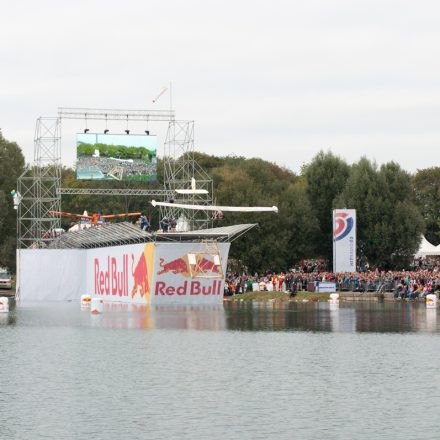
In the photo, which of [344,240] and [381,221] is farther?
[381,221]

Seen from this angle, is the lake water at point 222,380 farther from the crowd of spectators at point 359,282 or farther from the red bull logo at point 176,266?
the crowd of spectators at point 359,282

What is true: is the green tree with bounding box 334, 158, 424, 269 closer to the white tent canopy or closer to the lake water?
the white tent canopy

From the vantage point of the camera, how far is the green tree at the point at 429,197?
13738 cm

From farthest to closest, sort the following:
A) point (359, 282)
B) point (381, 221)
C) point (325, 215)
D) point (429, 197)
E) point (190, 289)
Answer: point (429, 197) → point (325, 215) → point (381, 221) → point (359, 282) → point (190, 289)

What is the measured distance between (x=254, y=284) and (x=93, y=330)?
128ft

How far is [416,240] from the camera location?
103812 millimetres

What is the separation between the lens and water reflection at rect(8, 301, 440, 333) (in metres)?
57.5

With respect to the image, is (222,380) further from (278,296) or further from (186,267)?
(278,296)

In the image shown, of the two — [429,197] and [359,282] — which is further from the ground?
[429,197]

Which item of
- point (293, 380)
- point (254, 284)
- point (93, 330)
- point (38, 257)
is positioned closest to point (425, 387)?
point (293, 380)

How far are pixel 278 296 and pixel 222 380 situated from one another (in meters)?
51.7

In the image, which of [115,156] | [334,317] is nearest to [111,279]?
[115,156]

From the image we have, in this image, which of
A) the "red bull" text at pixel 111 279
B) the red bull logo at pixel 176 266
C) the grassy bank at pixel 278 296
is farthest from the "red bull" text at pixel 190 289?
the grassy bank at pixel 278 296

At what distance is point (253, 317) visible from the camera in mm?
66125
